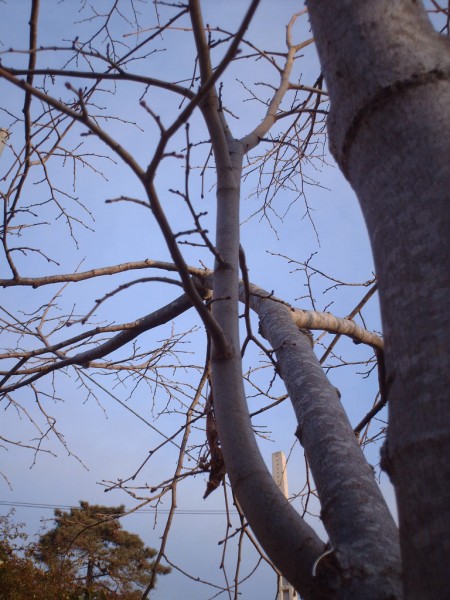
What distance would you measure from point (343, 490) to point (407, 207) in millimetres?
430

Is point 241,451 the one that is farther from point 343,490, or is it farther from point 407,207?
point 407,207

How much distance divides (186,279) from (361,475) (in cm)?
41

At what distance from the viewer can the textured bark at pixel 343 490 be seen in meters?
0.60

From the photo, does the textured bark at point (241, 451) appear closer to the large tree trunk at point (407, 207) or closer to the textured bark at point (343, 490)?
the textured bark at point (343, 490)

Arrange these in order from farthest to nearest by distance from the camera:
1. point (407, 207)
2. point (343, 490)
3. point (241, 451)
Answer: point (241, 451), point (343, 490), point (407, 207)

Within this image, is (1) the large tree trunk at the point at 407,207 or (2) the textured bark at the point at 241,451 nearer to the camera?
(1) the large tree trunk at the point at 407,207

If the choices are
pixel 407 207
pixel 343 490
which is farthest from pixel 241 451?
pixel 407 207

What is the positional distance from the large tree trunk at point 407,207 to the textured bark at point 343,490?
0.17 meters

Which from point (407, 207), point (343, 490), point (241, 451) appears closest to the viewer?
point (407, 207)

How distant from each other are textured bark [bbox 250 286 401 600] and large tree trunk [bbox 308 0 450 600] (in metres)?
0.17

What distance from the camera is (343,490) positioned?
76 centimetres

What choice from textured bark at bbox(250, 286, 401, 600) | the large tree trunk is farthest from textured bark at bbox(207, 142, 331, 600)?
the large tree trunk

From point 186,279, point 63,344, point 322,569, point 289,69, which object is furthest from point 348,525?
point 289,69

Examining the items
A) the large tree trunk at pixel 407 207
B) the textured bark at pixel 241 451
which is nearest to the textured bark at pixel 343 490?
the textured bark at pixel 241 451
